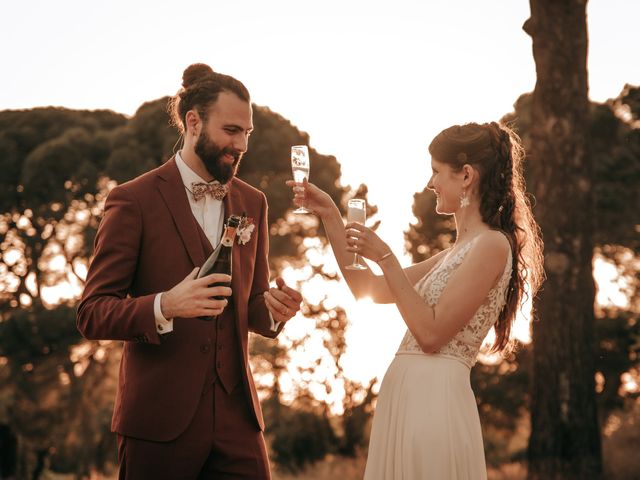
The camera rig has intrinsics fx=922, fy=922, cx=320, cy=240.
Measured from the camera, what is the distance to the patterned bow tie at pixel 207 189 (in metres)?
4.39

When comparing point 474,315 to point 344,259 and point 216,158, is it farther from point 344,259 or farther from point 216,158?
point 216,158

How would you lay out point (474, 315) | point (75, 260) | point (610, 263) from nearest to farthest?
point (474, 315)
point (610, 263)
point (75, 260)

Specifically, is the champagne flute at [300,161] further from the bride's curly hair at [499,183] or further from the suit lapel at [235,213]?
the bride's curly hair at [499,183]

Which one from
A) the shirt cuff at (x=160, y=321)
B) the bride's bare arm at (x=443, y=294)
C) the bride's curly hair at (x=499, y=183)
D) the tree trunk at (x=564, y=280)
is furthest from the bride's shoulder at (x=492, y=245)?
the tree trunk at (x=564, y=280)

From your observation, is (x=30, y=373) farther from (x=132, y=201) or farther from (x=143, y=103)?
(x=132, y=201)

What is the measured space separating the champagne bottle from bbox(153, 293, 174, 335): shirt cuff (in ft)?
0.52

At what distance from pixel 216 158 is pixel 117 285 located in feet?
2.60

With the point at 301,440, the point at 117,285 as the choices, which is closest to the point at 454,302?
the point at 117,285

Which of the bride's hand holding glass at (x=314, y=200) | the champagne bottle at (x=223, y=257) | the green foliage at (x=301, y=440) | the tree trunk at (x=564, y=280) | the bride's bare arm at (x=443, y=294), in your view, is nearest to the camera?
the champagne bottle at (x=223, y=257)

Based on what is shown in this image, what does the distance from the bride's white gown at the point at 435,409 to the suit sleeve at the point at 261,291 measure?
65 centimetres

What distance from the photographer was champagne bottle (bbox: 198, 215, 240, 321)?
398 centimetres

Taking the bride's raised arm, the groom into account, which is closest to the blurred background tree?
the bride's raised arm

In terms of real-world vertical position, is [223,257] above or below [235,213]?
below

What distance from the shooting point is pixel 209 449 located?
4133mm
